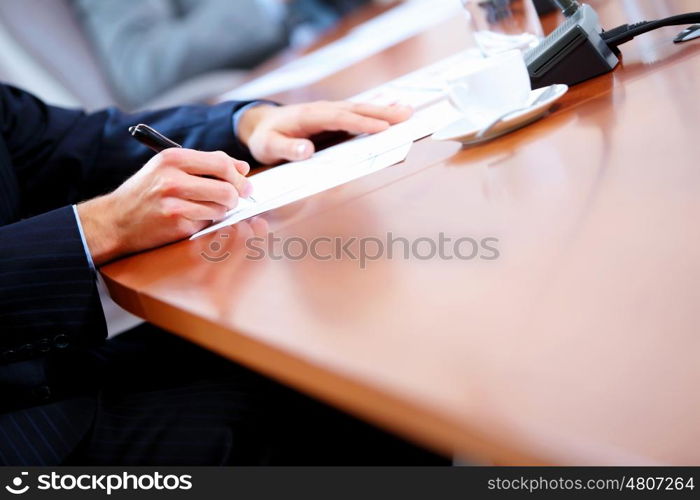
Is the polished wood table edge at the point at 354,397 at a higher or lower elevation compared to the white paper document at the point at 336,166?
higher

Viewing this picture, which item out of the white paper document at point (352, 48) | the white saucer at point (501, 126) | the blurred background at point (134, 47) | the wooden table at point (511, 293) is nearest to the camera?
the wooden table at point (511, 293)

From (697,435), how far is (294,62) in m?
1.96

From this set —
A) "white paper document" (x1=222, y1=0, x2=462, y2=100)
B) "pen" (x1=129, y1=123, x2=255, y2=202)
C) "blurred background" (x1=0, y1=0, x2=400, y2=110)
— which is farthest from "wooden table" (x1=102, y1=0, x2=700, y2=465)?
"blurred background" (x1=0, y1=0, x2=400, y2=110)

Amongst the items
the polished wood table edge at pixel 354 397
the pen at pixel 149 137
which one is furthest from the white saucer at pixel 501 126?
the polished wood table edge at pixel 354 397

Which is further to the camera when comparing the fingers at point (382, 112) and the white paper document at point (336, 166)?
the fingers at point (382, 112)

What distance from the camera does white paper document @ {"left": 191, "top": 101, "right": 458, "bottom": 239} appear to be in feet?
2.75

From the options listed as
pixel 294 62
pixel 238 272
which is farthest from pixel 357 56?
pixel 238 272

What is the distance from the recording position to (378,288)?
0.53 m

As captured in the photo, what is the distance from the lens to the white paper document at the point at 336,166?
84 cm

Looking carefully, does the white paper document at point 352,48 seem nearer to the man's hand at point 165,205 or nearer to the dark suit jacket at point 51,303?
the dark suit jacket at point 51,303

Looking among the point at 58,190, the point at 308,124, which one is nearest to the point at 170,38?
the point at 58,190

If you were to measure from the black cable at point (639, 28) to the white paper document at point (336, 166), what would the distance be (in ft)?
0.65
